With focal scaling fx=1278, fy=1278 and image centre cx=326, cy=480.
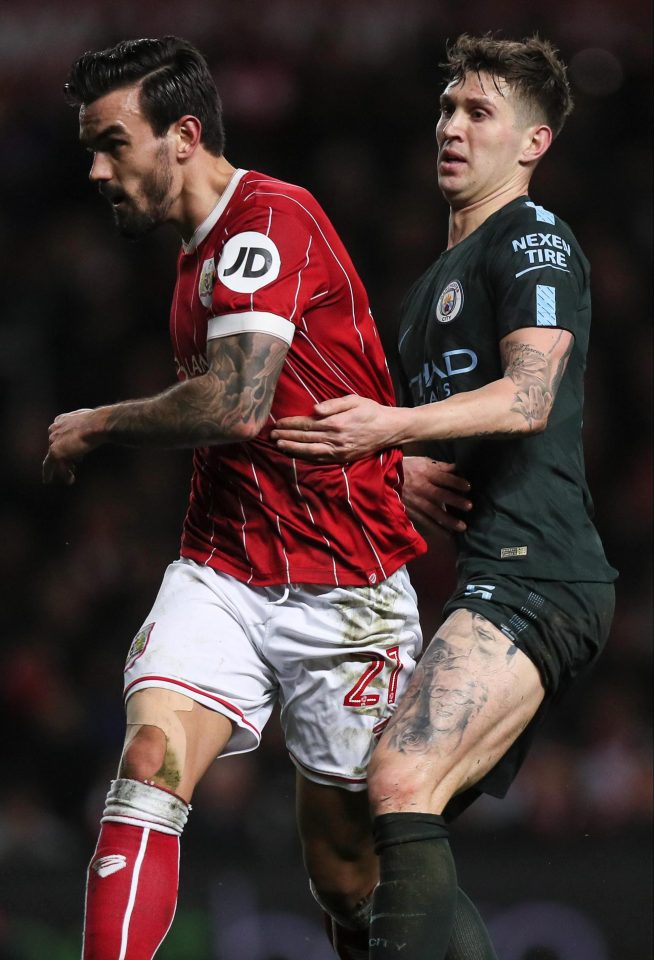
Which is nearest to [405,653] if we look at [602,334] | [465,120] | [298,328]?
[298,328]

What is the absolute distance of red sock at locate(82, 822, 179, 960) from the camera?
2.31 meters

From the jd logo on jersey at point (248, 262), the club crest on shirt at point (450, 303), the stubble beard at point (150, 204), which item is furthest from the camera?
the club crest on shirt at point (450, 303)

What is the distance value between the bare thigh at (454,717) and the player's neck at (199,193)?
1.05 m

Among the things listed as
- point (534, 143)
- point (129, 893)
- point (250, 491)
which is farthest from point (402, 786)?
point (534, 143)

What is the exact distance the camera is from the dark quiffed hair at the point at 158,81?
9.19ft

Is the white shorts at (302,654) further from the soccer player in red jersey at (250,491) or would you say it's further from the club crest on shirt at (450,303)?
the club crest on shirt at (450,303)

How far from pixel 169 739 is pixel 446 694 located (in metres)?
0.56

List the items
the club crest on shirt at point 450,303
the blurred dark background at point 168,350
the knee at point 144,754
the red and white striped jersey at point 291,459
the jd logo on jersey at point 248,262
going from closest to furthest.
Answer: the knee at point 144,754, the jd logo on jersey at point 248,262, the red and white striped jersey at point 291,459, the club crest on shirt at point 450,303, the blurred dark background at point 168,350

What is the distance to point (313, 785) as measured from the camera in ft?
9.37

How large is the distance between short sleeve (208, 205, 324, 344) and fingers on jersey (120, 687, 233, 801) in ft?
2.44

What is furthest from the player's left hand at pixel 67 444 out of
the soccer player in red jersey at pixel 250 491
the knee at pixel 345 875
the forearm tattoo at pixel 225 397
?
the knee at pixel 345 875

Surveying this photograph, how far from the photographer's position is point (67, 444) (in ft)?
8.53

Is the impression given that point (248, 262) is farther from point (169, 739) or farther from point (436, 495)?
point (169, 739)

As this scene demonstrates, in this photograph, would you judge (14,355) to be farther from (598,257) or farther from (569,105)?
(569,105)
